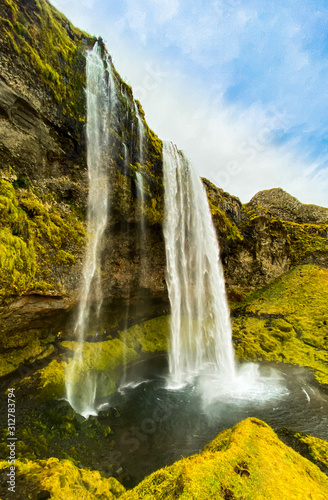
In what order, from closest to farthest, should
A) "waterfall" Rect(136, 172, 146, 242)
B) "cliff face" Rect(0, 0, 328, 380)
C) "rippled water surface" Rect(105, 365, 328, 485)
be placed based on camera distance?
1. "rippled water surface" Rect(105, 365, 328, 485)
2. "cliff face" Rect(0, 0, 328, 380)
3. "waterfall" Rect(136, 172, 146, 242)

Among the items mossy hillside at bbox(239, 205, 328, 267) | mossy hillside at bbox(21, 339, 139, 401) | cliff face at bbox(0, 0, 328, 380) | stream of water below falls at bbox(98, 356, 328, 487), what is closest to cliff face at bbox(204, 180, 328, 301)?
mossy hillside at bbox(239, 205, 328, 267)

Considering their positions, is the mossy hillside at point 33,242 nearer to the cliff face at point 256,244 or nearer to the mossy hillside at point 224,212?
the mossy hillside at point 224,212

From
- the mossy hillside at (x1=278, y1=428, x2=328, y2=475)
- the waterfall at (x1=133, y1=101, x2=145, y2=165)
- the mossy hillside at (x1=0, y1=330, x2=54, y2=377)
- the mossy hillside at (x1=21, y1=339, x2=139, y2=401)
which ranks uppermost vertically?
the waterfall at (x1=133, y1=101, x2=145, y2=165)

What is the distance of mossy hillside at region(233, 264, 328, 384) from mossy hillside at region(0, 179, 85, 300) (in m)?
17.3

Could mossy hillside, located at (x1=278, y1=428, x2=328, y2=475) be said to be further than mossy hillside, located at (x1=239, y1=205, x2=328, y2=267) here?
No

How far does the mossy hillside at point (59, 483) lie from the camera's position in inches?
195

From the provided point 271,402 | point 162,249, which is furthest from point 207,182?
point 271,402

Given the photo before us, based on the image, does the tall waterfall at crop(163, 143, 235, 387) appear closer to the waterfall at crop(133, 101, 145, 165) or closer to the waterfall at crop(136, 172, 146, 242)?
the waterfall at crop(136, 172, 146, 242)

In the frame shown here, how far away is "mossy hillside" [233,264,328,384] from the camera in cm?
1984

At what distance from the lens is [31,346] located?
12766 millimetres

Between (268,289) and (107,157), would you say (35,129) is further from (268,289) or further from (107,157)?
(268,289)

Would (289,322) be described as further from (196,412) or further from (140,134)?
(140,134)

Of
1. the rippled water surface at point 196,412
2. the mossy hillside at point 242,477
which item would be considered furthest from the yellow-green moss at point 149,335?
the mossy hillside at point 242,477

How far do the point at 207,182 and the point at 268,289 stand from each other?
16.4 m
